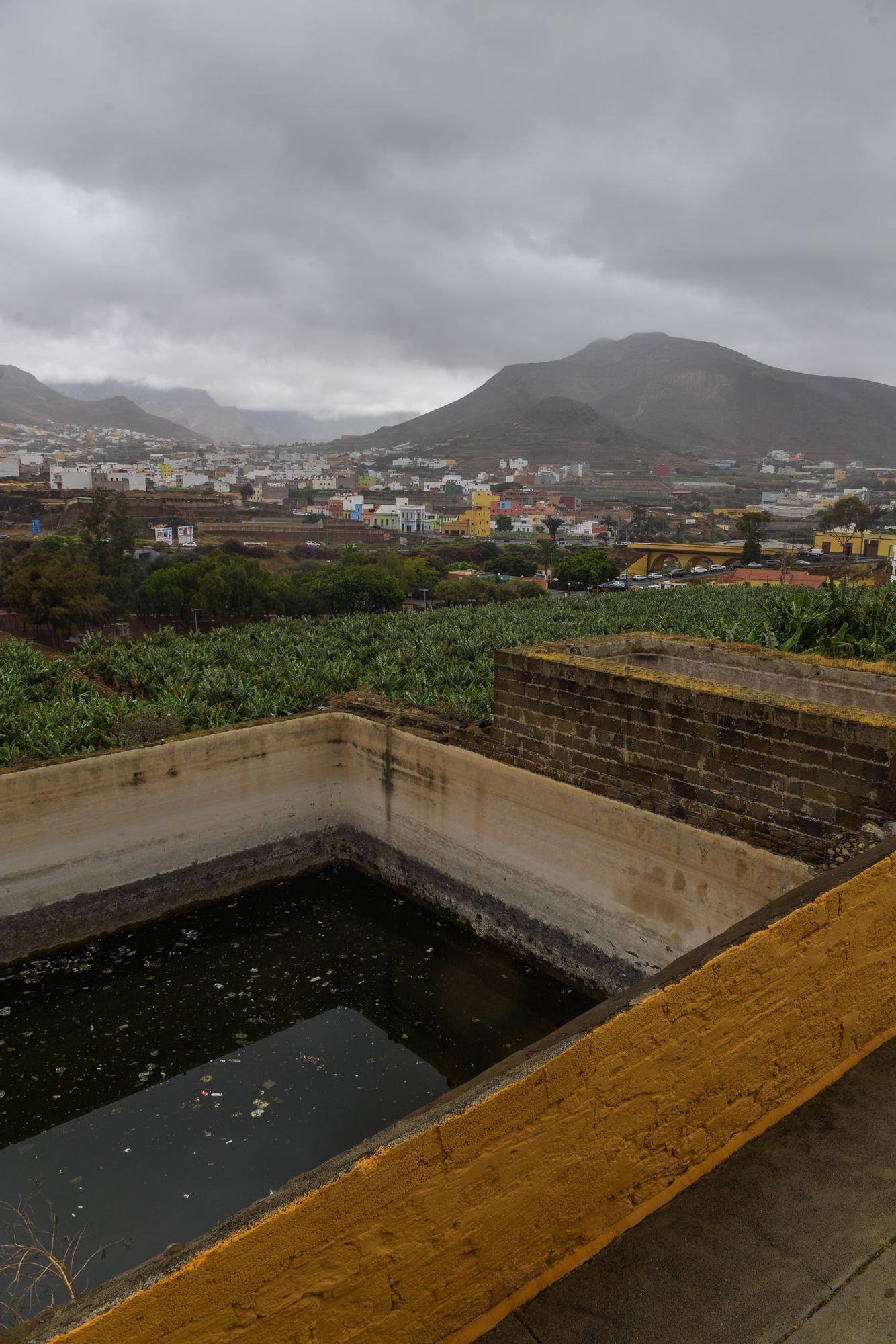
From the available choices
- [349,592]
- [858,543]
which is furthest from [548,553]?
[349,592]

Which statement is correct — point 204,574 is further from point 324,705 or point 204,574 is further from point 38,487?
point 38,487

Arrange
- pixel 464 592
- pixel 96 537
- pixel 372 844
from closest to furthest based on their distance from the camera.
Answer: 1. pixel 372 844
2. pixel 96 537
3. pixel 464 592

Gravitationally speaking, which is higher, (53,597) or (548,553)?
(53,597)

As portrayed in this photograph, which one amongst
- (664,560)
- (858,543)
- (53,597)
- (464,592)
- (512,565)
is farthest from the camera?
(664,560)

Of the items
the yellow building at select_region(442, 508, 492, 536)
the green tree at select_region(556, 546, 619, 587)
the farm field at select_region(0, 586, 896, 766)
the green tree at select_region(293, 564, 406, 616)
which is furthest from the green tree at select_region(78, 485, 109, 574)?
the yellow building at select_region(442, 508, 492, 536)

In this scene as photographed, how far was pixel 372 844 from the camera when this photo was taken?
46.6ft

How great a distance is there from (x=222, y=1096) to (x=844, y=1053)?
7.02 m

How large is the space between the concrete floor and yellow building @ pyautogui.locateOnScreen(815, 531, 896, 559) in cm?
7530

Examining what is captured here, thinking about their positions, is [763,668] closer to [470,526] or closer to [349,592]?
[349,592]

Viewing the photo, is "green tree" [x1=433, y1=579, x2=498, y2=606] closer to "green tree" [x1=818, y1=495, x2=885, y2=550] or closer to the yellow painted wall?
"green tree" [x1=818, y1=495, x2=885, y2=550]

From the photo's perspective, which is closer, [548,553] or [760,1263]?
[760,1263]

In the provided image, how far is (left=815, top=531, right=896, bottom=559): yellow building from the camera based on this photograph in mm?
74375

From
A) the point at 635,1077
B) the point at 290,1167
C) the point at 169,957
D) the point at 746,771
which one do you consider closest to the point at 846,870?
the point at 635,1077

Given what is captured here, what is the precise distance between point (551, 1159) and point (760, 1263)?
89cm
